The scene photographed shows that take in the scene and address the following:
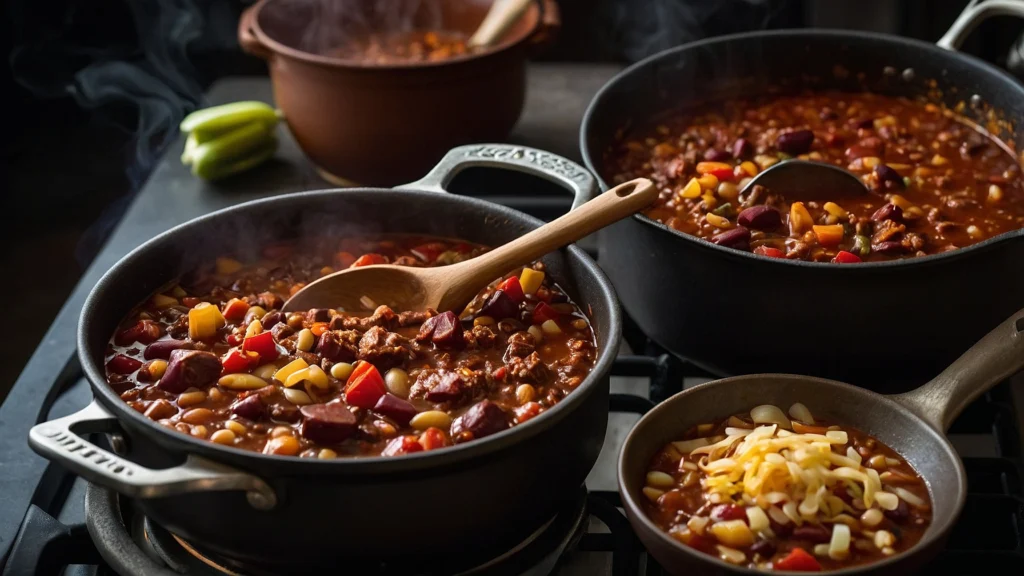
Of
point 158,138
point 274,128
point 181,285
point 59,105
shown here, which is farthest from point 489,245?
point 59,105

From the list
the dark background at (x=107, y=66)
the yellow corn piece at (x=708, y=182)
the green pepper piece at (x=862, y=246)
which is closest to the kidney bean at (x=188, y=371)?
the yellow corn piece at (x=708, y=182)

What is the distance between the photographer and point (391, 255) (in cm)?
240

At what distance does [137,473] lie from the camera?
1.56 metres

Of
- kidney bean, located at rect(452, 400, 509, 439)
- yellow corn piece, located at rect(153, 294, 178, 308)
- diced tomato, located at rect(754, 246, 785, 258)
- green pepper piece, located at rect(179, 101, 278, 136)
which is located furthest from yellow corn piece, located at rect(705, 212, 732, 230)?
green pepper piece, located at rect(179, 101, 278, 136)

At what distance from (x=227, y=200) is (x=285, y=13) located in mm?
581

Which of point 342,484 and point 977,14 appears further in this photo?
Answer: point 977,14

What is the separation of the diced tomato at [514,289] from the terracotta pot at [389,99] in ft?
2.84

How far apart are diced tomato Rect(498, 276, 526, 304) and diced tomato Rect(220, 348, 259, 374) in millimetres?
519

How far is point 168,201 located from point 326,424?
1.65 m

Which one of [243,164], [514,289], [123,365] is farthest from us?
[243,164]

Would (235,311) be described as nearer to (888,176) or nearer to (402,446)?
(402,446)

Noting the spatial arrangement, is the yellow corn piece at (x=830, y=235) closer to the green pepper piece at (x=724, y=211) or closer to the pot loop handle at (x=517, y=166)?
the green pepper piece at (x=724, y=211)

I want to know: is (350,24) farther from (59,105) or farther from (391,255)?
(59,105)

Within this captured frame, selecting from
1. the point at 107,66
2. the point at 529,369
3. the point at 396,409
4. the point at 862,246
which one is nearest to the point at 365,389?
the point at 396,409
